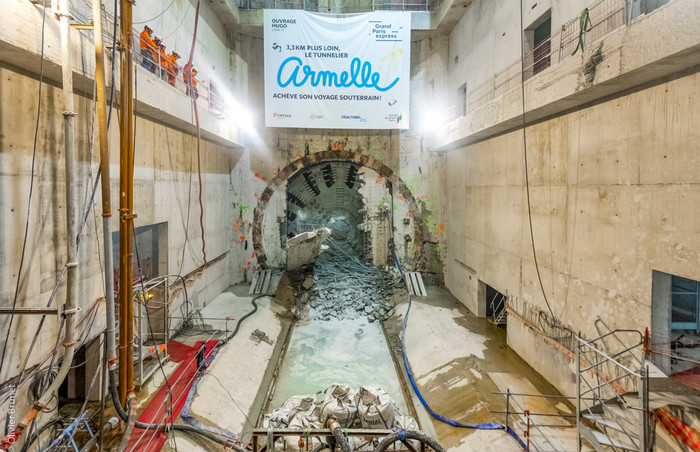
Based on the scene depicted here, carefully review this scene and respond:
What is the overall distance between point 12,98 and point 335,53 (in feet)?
24.9

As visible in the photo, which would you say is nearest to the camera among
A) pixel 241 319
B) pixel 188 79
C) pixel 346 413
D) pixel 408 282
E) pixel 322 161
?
pixel 346 413

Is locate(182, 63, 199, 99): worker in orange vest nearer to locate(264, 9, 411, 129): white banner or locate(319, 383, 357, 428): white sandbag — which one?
locate(264, 9, 411, 129): white banner

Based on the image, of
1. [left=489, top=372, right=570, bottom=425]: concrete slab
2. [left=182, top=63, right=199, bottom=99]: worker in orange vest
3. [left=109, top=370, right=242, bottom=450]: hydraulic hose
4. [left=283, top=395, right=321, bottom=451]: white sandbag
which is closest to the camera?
[left=109, top=370, right=242, bottom=450]: hydraulic hose

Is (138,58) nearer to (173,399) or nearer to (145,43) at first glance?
(145,43)

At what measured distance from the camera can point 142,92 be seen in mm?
5703

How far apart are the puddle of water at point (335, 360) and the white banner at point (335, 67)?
5476 mm

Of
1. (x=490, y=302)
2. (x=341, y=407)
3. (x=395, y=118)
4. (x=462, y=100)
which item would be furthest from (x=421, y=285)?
(x=341, y=407)

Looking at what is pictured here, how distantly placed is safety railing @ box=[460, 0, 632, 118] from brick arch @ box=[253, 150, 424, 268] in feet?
12.6

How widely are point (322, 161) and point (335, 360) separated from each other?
6317 mm

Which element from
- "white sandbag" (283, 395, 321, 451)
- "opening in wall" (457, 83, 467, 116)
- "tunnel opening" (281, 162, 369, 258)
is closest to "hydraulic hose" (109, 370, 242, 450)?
"white sandbag" (283, 395, 321, 451)

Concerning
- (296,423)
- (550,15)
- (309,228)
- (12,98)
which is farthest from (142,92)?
(309,228)

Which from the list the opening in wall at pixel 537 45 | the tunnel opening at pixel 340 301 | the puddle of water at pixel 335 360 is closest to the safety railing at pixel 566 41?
the opening in wall at pixel 537 45

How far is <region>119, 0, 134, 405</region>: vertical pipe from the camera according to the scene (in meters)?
4.61

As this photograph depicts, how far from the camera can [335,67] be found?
32.9 ft
